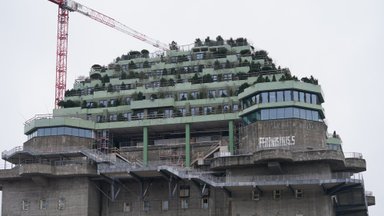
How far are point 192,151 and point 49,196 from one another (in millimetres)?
22394

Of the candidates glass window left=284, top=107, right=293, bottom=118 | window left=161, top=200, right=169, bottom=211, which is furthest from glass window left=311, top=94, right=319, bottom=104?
window left=161, top=200, right=169, bottom=211

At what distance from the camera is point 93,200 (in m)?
119

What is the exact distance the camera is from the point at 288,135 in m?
113

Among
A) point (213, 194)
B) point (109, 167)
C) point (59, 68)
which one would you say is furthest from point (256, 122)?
point (59, 68)

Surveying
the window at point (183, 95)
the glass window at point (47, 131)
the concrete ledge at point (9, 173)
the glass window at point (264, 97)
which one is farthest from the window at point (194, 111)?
the concrete ledge at point (9, 173)

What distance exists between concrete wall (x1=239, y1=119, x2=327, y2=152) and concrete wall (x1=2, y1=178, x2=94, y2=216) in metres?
24.3

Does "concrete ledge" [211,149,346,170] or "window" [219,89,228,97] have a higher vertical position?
"window" [219,89,228,97]

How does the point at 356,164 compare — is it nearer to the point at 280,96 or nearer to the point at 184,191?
the point at 280,96

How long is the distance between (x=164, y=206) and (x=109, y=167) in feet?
34.3

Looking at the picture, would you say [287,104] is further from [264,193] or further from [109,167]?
[109,167]

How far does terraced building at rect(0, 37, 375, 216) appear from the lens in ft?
365

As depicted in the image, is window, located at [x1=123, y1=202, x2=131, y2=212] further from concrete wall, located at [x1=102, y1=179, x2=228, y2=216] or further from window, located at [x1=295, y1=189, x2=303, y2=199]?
window, located at [x1=295, y1=189, x2=303, y2=199]

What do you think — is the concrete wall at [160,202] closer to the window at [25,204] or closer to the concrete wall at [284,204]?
the concrete wall at [284,204]

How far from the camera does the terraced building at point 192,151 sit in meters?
111
